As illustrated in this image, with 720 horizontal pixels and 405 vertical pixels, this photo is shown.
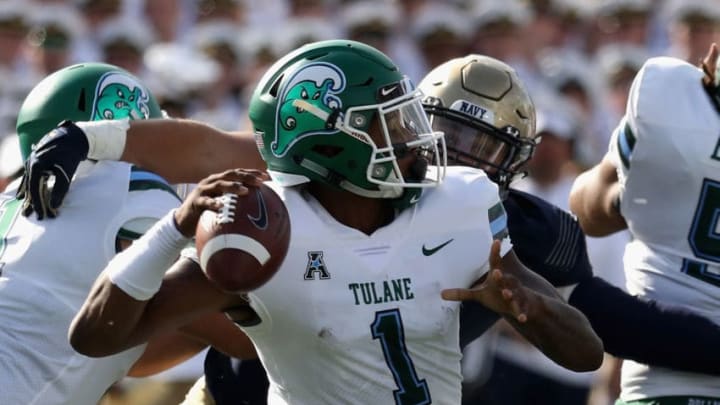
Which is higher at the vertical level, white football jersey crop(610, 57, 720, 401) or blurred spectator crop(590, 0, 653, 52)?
white football jersey crop(610, 57, 720, 401)

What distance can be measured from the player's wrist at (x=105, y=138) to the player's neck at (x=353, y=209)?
2.50 feet

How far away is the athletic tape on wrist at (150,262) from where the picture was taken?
11.0 feet

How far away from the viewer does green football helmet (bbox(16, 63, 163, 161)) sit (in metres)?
4.48

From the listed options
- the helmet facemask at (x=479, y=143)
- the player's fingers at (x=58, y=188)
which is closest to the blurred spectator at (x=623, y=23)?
the helmet facemask at (x=479, y=143)

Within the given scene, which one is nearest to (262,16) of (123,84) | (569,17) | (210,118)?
(210,118)

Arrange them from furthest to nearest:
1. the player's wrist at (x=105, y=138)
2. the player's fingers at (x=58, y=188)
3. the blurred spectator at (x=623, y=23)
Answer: the blurred spectator at (x=623, y=23)
the player's wrist at (x=105, y=138)
the player's fingers at (x=58, y=188)

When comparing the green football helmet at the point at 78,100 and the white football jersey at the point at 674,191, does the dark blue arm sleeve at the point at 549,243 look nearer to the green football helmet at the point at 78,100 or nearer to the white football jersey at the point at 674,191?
the white football jersey at the point at 674,191

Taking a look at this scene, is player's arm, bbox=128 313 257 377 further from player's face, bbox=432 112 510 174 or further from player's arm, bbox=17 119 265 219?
player's face, bbox=432 112 510 174

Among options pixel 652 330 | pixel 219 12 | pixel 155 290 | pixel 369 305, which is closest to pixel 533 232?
pixel 652 330

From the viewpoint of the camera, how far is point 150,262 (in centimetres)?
336

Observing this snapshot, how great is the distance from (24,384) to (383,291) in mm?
1097

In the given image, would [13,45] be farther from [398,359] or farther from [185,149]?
[398,359]

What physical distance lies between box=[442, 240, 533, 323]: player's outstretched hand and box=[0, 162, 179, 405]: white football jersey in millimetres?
1045

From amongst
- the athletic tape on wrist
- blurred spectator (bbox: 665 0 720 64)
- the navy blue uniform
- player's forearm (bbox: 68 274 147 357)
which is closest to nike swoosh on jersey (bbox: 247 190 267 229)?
the athletic tape on wrist
